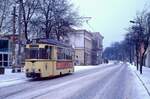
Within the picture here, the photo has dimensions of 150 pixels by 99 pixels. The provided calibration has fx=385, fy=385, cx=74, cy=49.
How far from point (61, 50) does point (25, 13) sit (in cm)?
984

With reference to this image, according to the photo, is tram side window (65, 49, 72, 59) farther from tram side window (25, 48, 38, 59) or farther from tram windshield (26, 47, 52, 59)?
tram side window (25, 48, 38, 59)

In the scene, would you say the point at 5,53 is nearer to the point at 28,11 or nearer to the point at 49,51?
the point at 28,11

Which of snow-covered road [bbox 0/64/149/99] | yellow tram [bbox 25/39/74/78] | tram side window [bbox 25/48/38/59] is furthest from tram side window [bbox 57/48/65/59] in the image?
snow-covered road [bbox 0/64/149/99]

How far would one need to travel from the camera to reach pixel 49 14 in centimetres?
4681

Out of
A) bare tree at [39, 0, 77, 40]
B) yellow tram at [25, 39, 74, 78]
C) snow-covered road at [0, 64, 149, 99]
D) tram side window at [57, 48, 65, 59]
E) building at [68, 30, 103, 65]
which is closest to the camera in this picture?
snow-covered road at [0, 64, 149, 99]

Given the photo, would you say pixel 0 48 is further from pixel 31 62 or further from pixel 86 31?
pixel 86 31

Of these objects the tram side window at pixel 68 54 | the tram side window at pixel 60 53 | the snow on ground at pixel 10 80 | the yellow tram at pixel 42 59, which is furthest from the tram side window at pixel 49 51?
the tram side window at pixel 68 54

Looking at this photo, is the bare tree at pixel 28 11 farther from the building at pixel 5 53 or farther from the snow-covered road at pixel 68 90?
the building at pixel 5 53

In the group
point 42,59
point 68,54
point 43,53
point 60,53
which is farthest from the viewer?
point 68,54

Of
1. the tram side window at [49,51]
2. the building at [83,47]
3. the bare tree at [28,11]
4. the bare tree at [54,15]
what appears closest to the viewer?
the tram side window at [49,51]

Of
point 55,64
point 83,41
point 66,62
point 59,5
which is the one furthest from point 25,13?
point 83,41

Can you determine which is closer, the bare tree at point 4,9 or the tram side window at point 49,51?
the tram side window at point 49,51

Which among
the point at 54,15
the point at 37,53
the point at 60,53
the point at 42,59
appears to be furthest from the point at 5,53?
the point at 42,59

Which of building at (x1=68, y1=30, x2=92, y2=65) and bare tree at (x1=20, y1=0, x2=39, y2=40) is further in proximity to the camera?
building at (x1=68, y1=30, x2=92, y2=65)
